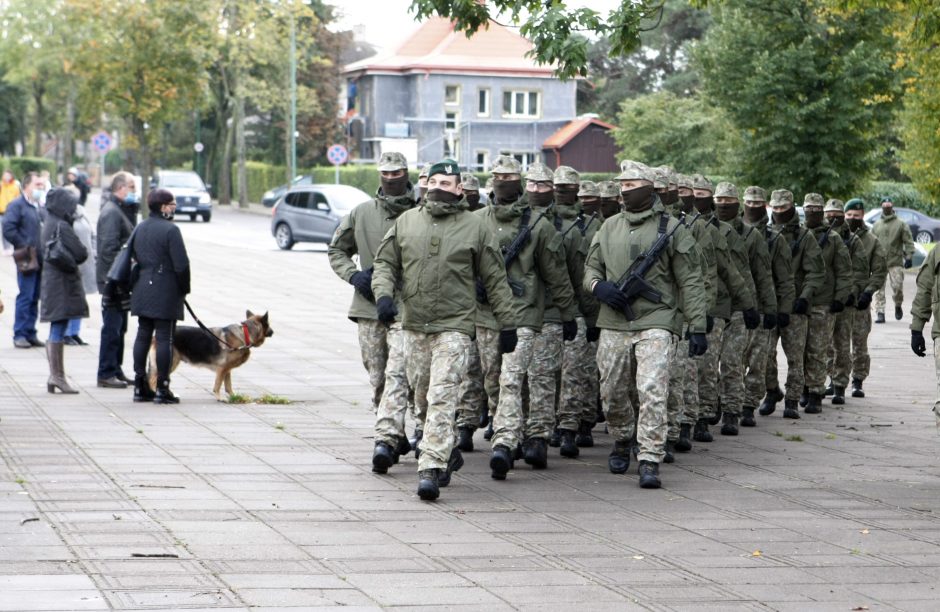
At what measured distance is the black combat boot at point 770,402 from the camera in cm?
1394

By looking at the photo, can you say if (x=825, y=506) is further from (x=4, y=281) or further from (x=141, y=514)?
(x=4, y=281)

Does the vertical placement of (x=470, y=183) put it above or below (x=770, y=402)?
above

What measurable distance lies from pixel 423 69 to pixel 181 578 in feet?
247

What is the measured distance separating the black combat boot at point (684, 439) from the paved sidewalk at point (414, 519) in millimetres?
115

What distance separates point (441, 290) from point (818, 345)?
6.14 m

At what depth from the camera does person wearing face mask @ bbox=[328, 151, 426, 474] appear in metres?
9.77

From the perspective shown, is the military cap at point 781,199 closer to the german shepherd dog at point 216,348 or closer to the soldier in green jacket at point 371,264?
the soldier in green jacket at point 371,264

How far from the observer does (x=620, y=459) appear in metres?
10.2

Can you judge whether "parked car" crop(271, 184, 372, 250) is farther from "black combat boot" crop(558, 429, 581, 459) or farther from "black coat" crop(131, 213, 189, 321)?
"black combat boot" crop(558, 429, 581, 459)

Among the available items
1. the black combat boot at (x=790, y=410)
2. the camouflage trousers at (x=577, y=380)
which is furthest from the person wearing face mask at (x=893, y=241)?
the camouflage trousers at (x=577, y=380)

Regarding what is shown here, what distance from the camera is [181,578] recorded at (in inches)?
267

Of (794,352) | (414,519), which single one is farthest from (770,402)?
(414,519)

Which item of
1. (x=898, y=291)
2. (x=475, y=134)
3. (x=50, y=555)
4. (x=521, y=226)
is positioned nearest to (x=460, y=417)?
(x=521, y=226)

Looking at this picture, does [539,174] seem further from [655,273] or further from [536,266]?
[655,273]
